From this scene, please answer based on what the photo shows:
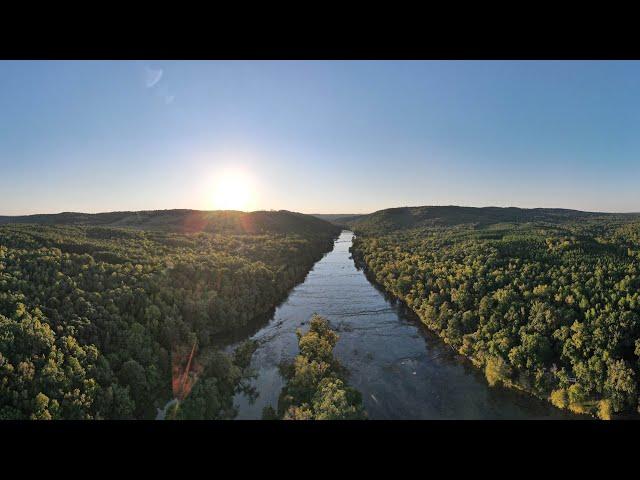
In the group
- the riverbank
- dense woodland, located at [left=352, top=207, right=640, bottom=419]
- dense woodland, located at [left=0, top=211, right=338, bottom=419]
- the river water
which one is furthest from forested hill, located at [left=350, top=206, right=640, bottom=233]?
dense woodland, located at [left=0, top=211, right=338, bottom=419]

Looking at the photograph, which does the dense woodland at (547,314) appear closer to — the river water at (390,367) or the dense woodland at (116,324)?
the river water at (390,367)

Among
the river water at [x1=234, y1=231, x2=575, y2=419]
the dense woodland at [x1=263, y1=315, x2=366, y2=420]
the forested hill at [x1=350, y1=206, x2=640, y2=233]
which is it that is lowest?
the river water at [x1=234, y1=231, x2=575, y2=419]

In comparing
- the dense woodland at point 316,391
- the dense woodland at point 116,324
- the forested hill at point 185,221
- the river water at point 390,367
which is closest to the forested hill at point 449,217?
the forested hill at point 185,221

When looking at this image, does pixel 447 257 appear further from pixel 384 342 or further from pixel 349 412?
pixel 349 412

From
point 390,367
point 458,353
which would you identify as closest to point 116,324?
point 390,367

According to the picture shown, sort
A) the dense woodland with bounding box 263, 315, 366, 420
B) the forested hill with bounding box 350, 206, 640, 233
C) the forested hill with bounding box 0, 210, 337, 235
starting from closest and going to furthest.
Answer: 1. the dense woodland with bounding box 263, 315, 366, 420
2. the forested hill with bounding box 0, 210, 337, 235
3. the forested hill with bounding box 350, 206, 640, 233

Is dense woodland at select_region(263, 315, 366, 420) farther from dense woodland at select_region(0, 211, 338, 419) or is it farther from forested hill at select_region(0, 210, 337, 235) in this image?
forested hill at select_region(0, 210, 337, 235)
